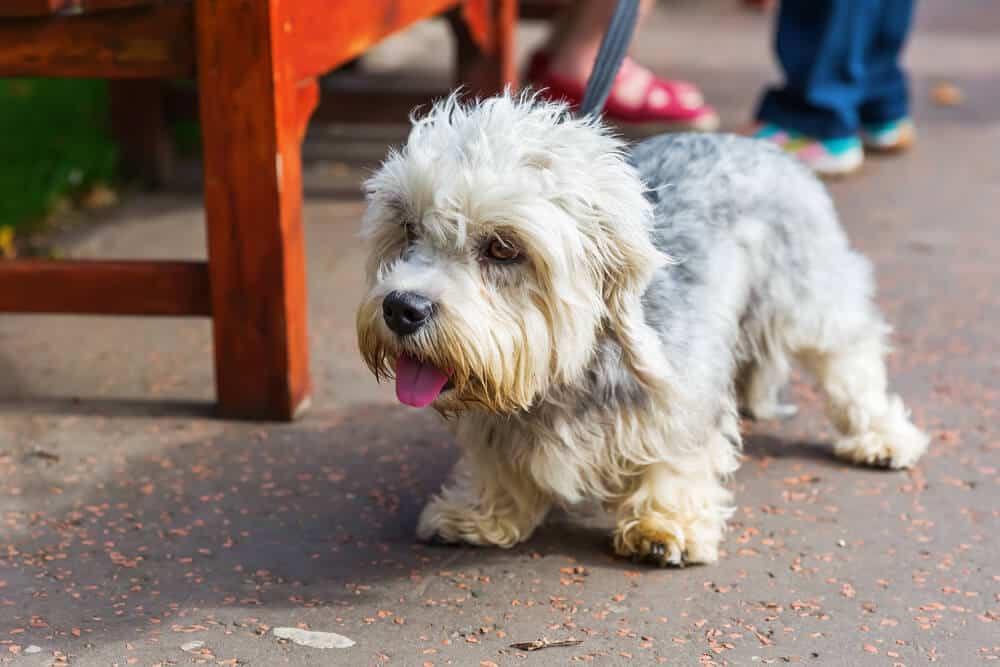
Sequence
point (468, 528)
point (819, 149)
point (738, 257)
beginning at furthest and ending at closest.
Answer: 1. point (819, 149)
2. point (738, 257)
3. point (468, 528)

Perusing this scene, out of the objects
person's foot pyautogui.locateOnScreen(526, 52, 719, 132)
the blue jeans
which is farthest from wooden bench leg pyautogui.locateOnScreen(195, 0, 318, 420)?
the blue jeans

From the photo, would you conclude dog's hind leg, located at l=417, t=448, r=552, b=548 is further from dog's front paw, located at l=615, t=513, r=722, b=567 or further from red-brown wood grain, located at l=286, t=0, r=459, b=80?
red-brown wood grain, located at l=286, t=0, r=459, b=80

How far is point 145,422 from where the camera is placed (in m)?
4.10

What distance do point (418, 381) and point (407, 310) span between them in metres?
0.18

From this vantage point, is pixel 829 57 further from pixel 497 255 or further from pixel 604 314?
pixel 497 255

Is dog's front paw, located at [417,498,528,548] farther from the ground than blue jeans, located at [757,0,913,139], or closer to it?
closer to it

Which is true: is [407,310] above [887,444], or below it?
above

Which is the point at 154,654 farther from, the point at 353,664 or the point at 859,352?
the point at 859,352

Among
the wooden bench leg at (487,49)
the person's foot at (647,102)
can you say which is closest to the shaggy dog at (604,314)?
the wooden bench leg at (487,49)

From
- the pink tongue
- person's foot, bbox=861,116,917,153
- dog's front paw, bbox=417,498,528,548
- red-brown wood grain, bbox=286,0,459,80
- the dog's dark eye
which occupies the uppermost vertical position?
red-brown wood grain, bbox=286,0,459,80

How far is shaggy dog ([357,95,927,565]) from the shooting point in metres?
2.82

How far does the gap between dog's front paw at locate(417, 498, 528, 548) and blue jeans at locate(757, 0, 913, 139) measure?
12.5 ft

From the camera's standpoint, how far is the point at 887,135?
7.16 m

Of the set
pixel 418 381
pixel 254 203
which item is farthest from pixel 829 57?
pixel 418 381
